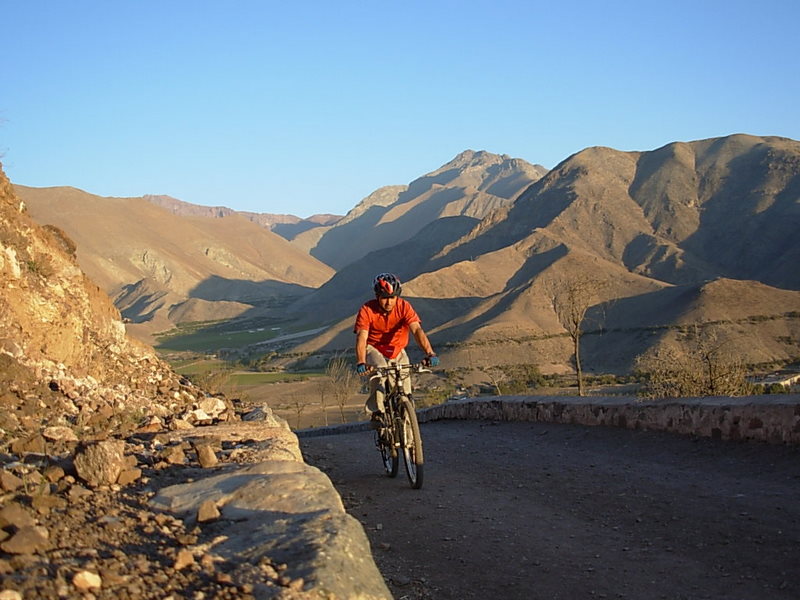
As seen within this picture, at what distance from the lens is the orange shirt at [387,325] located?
8477 millimetres

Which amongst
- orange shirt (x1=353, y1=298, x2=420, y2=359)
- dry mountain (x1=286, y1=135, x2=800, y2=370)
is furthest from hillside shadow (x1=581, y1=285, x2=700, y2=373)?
orange shirt (x1=353, y1=298, x2=420, y2=359)

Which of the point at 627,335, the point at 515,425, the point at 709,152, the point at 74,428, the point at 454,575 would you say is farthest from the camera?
the point at 709,152

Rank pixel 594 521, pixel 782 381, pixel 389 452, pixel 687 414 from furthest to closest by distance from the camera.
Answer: pixel 782 381
pixel 687 414
pixel 389 452
pixel 594 521

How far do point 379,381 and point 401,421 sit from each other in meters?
0.53

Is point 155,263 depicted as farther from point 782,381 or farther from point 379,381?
point 379,381

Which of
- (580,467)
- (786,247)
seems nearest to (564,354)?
(786,247)

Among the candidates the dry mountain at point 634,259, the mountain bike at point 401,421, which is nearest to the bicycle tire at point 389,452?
the mountain bike at point 401,421

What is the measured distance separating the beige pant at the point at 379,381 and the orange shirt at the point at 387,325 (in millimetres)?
68

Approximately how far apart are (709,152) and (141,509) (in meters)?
120

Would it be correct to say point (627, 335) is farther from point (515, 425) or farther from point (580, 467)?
point (580, 467)

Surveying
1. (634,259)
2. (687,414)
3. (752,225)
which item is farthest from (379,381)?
(752,225)

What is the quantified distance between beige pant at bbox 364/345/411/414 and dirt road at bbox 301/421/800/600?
0.83 m

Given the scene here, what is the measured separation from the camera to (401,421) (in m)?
8.27

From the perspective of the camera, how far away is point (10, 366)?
9.09 meters
